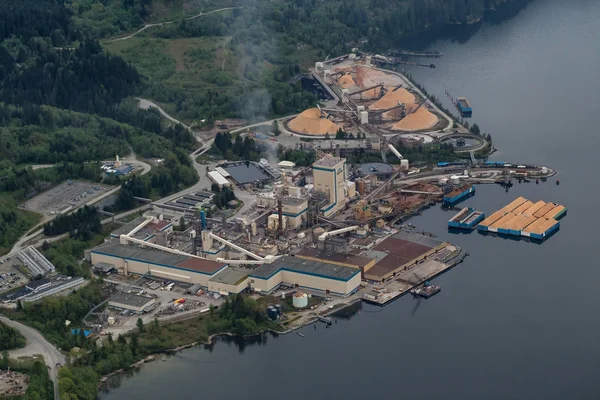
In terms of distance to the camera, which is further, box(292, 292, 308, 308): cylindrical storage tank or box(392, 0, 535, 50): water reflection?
box(392, 0, 535, 50): water reflection

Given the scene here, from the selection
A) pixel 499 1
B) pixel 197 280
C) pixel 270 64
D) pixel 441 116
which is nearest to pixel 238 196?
pixel 197 280

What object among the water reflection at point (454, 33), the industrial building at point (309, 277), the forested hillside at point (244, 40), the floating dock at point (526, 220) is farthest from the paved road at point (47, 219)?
the water reflection at point (454, 33)

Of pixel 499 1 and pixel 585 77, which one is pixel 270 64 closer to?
pixel 585 77

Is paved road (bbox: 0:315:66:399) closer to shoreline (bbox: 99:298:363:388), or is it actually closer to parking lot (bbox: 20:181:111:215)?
shoreline (bbox: 99:298:363:388)

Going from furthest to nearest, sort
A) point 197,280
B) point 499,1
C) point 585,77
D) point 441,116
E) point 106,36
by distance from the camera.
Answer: point 499,1 < point 106,36 < point 585,77 < point 441,116 < point 197,280

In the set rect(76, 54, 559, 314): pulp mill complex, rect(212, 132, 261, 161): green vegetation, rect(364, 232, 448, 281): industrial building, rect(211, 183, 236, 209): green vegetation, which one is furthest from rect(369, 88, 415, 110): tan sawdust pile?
rect(364, 232, 448, 281): industrial building

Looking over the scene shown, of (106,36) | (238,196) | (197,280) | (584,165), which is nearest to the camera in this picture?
(197,280)

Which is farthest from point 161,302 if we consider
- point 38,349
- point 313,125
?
point 313,125
